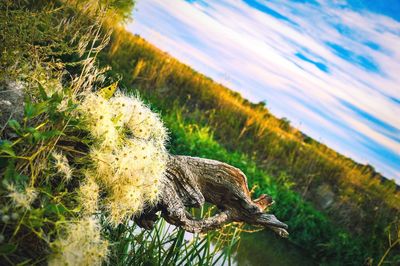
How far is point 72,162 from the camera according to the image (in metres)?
2.49

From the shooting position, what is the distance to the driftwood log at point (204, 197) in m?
3.00

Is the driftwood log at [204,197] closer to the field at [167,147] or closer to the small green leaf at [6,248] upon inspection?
the field at [167,147]

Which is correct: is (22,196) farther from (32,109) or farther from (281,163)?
(281,163)

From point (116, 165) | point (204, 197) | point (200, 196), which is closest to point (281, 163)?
point (204, 197)

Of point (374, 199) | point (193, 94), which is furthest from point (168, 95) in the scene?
point (374, 199)

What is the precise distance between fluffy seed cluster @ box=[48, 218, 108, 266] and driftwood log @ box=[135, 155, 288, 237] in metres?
0.94

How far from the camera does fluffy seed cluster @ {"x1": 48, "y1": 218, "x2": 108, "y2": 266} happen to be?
5.98 feet

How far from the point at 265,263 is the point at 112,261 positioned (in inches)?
147

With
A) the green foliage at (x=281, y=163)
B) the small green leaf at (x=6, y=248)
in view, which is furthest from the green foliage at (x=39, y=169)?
the green foliage at (x=281, y=163)

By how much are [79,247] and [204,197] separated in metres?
1.76

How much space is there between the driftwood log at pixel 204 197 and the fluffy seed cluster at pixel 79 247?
944 millimetres

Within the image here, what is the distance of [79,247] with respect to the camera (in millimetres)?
1898

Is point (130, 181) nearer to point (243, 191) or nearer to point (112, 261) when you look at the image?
point (112, 261)

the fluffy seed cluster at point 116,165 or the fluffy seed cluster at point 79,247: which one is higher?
the fluffy seed cluster at point 116,165
